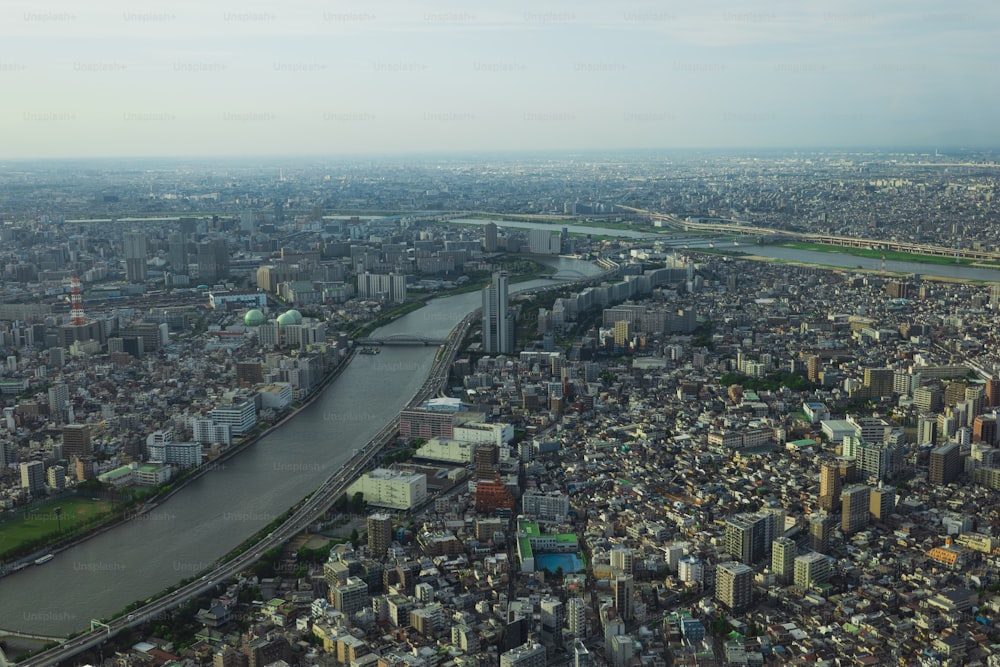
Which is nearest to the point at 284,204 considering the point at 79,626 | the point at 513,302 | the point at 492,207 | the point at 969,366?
the point at 492,207

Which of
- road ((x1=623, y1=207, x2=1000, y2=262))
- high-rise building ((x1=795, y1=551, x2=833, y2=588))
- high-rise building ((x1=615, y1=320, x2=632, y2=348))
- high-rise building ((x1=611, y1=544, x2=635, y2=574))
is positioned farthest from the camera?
road ((x1=623, y1=207, x2=1000, y2=262))

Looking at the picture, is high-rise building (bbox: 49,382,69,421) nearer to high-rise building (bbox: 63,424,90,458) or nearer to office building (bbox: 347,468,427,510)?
high-rise building (bbox: 63,424,90,458)

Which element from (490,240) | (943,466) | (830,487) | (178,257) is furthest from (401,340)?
(490,240)

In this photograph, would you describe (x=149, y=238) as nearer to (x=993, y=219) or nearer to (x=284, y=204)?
(x=284, y=204)

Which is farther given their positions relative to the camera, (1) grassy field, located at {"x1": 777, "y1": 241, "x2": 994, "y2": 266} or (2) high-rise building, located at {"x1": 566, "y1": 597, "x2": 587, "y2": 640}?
(1) grassy field, located at {"x1": 777, "y1": 241, "x2": 994, "y2": 266}

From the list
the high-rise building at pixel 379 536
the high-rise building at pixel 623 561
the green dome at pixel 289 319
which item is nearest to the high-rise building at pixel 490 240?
the green dome at pixel 289 319

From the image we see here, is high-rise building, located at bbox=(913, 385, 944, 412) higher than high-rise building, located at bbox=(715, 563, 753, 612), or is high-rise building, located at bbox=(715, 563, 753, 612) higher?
high-rise building, located at bbox=(913, 385, 944, 412)

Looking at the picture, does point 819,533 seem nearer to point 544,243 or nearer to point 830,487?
point 830,487

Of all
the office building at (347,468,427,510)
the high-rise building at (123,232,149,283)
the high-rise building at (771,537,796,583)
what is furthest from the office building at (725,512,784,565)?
the high-rise building at (123,232,149,283)
